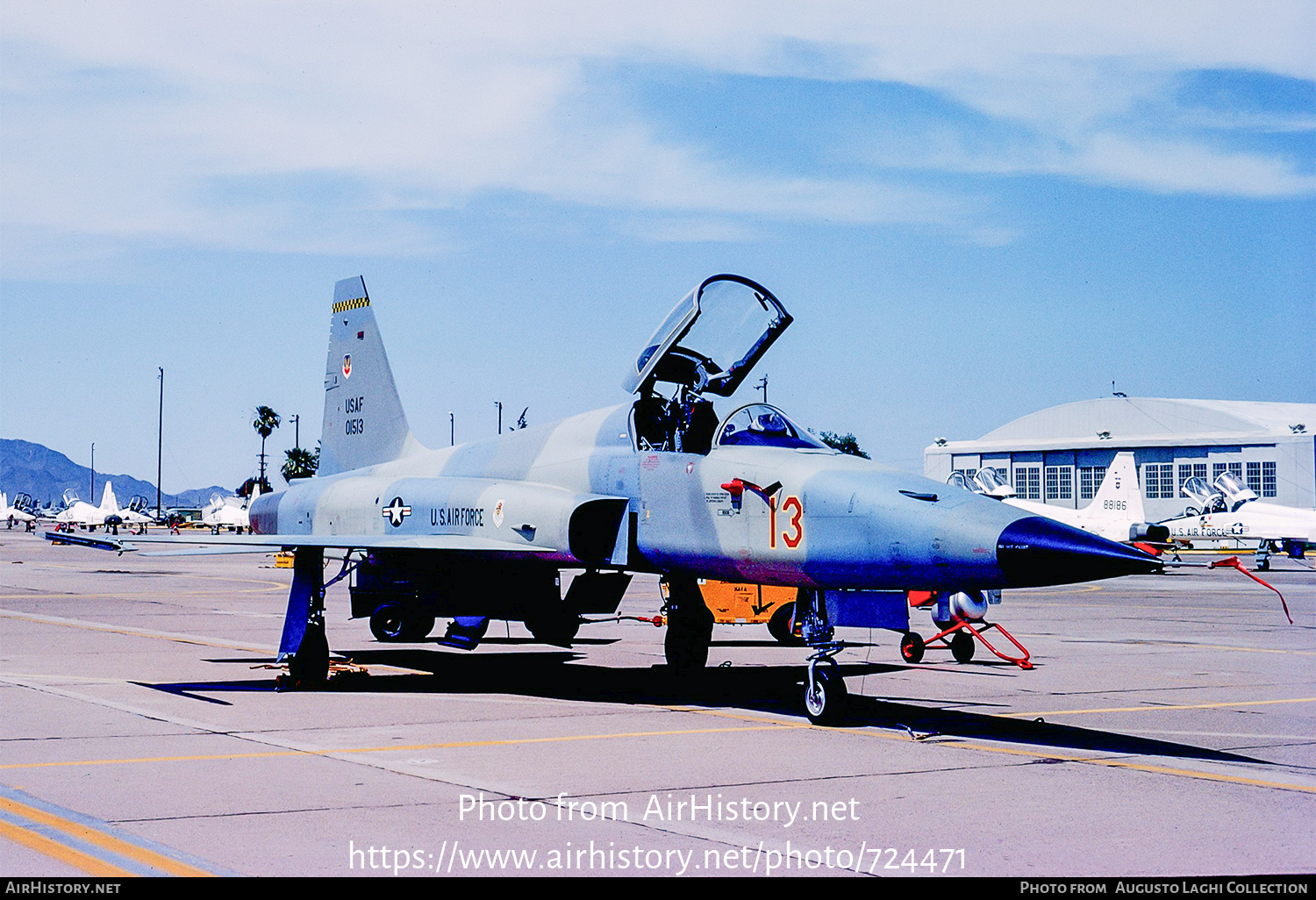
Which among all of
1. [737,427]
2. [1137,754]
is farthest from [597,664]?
[1137,754]

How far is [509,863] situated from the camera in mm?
6016

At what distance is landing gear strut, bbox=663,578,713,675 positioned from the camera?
47.3ft

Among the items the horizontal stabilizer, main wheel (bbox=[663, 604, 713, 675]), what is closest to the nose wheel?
main wheel (bbox=[663, 604, 713, 675])

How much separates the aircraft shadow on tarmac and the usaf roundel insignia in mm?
1728

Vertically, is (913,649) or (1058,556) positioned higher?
(1058,556)

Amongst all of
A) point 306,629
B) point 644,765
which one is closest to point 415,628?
point 306,629

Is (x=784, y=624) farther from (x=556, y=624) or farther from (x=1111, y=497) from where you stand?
(x=1111, y=497)

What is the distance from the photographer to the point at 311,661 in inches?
525

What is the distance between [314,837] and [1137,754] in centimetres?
593

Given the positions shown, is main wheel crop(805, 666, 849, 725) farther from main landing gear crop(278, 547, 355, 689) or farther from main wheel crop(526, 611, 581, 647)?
main landing gear crop(278, 547, 355, 689)

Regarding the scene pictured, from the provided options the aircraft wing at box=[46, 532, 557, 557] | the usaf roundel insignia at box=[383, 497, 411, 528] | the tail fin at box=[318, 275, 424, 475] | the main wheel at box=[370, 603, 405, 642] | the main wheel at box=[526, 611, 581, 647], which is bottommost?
the main wheel at box=[370, 603, 405, 642]

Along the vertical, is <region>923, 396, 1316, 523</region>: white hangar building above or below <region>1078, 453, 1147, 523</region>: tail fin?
above

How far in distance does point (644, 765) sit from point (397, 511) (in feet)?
22.1

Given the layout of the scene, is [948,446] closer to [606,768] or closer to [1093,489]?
[1093,489]
